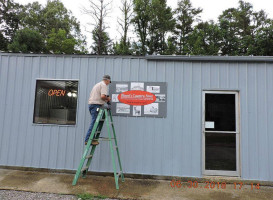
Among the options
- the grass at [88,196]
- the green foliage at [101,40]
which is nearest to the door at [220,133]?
the grass at [88,196]

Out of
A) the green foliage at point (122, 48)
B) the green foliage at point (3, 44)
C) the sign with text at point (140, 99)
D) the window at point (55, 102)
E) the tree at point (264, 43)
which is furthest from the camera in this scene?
the green foliage at point (3, 44)

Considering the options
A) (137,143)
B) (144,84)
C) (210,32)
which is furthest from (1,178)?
(210,32)

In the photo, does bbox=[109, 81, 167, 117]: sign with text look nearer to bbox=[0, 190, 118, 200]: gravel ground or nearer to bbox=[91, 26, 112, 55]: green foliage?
bbox=[0, 190, 118, 200]: gravel ground

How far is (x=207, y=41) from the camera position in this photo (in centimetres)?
1889

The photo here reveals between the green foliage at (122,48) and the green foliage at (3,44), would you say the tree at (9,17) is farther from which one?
the green foliage at (122,48)

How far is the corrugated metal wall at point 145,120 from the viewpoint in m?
4.49

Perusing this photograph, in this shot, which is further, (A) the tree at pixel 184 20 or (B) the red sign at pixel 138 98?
(A) the tree at pixel 184 20

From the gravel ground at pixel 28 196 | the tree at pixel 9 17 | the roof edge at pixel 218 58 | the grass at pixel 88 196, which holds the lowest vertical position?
the gravel ground at pixel 28 196

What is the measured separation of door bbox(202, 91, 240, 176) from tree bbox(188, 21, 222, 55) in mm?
14227

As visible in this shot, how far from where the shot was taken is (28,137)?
4.83 m

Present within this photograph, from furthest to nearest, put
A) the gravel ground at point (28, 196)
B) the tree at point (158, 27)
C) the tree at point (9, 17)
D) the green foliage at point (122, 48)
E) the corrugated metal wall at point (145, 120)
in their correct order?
1. the tree at point (9, 17)
2. the tree at point (158, 27)
3. the green foliage at point (122, 48)
4. the corrugated metal wall at point (145, 120)
5. the gravel ground at point (28, 196)

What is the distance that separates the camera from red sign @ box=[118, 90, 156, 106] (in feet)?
15.4

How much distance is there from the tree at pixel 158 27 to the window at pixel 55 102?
1532 centimetres

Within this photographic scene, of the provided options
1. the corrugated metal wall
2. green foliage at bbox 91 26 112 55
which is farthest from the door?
green foliage at bbox 91 26 112 55
